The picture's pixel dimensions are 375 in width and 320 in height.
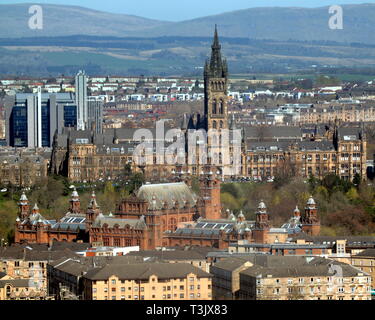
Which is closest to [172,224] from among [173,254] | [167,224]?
[167,224]

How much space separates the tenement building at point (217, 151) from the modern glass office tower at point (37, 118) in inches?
716

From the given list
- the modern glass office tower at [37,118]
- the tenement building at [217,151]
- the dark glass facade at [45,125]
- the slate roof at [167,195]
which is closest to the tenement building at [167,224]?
the slate roof at [167,195]

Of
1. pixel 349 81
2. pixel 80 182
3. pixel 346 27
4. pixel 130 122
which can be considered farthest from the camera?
pixel 349 81

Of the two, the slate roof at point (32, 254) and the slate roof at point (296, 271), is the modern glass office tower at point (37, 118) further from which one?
the slate roof at point (296, 271)

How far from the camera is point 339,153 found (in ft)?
282

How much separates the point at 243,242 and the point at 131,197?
6857mm

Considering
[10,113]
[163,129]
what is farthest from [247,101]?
[163,129]

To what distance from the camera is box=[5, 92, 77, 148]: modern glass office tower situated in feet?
351

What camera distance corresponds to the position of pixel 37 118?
109500mm

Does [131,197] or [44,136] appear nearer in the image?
[131,197]

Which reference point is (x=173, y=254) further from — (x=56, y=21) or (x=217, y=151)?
(x=56, y=21)

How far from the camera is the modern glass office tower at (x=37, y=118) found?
107m

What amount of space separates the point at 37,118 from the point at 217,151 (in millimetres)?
27831
